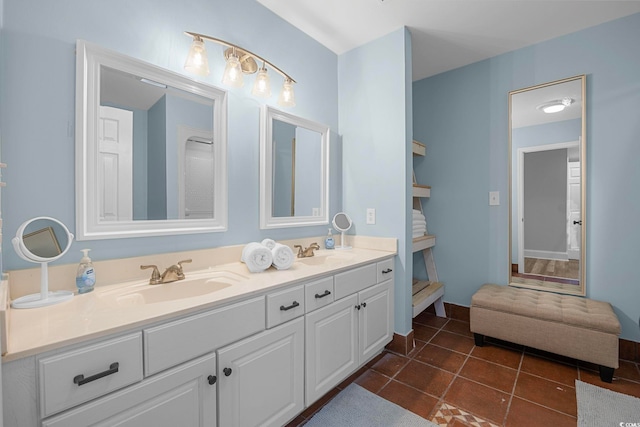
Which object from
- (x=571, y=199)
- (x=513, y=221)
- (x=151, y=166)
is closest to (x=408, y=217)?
(x=513, y=221)

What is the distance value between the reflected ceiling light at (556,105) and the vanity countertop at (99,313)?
2416 millimetres

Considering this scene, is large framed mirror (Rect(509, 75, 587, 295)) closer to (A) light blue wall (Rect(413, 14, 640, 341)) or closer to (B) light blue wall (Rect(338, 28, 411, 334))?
(A) light blue wall (Rect(413, 14, 640, 341))

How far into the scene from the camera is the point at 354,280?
175 centimetres

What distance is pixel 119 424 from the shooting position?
33.2 inches

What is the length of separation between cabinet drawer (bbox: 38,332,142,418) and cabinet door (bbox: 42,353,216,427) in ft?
0.10

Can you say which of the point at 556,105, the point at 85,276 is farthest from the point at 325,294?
the point at 556,105

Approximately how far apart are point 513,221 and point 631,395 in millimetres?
1311

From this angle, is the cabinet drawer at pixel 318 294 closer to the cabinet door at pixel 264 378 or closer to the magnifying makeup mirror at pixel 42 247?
the cabinet door at pixel 264 378

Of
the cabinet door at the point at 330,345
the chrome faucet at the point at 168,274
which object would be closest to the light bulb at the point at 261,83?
the chrome faucet at the point at 168,274

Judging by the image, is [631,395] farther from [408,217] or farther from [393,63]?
[393,63]

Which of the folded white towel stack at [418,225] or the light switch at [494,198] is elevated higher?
the light switch at [494,198]

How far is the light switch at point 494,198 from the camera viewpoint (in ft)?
8.54

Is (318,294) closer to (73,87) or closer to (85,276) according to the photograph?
(85,276)

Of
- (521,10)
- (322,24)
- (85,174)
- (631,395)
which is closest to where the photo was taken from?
(85,174)
